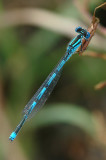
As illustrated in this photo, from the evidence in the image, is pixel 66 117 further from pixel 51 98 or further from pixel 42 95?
pixel 42 95

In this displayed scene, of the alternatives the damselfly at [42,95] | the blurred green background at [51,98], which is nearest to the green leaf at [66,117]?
the blurred green background at [51,98]

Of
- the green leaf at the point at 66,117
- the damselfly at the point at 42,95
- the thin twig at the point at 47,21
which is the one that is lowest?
the damselfly at the point at 42,95

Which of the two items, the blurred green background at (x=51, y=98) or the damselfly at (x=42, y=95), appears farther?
the blurred green background at (x=51, y=98)

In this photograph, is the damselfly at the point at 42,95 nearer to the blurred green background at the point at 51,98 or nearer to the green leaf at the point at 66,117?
the blurred green background at the point at 51,98

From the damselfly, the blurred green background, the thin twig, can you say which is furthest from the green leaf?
the damselfly

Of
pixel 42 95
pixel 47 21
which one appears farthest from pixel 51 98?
pixel 42 95

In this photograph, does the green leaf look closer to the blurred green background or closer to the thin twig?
the blurred green background

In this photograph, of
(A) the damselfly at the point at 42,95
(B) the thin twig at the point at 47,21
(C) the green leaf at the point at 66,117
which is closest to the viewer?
(A) the damselfly at the point at 42,95

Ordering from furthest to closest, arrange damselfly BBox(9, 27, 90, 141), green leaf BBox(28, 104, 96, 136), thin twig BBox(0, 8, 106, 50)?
green leaf BBox(28, 104, 96, 136)
thin twig BBox(0, 8, 106, 50)
damselfly BBox(9, 27, 90, 141)

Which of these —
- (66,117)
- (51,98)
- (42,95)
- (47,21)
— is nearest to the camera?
(42,95)

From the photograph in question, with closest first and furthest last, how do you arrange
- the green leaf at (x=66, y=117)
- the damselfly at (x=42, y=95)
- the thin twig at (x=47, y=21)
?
the damselfly at (x=42, y=95) < the thin twig at (x=47, y=21) < the green leaf at (x=66, y=117)
